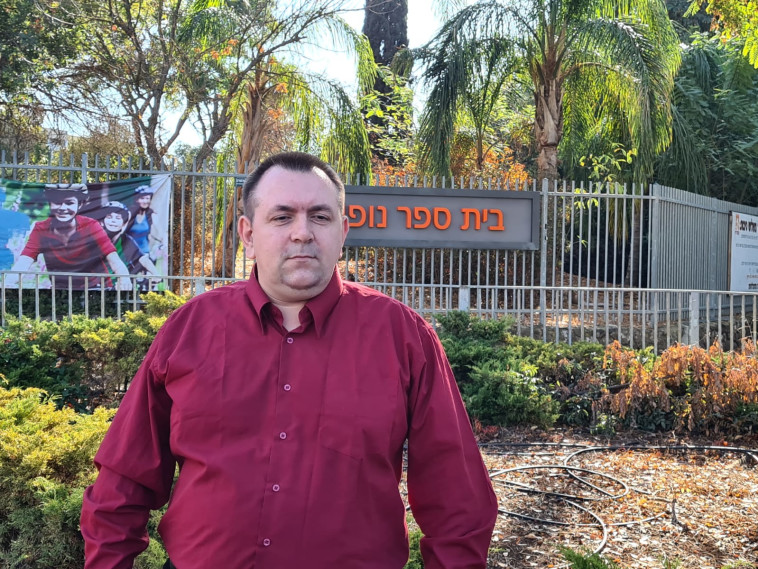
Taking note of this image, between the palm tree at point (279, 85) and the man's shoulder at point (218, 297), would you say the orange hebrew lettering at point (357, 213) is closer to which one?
the palm tree at point (279, 85)

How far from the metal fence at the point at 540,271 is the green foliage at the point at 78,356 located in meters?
2.04

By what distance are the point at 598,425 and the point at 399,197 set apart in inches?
233

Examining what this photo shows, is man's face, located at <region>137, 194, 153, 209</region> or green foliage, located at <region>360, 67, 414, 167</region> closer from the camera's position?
man's face, located at <region>137, 194, 153, 209</region>

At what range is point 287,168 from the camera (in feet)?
6.84

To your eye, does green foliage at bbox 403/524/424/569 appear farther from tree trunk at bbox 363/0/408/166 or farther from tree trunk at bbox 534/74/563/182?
tree trunk at bbox 363/0/408/166

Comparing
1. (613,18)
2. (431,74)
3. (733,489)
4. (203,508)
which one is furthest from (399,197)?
(203,508)

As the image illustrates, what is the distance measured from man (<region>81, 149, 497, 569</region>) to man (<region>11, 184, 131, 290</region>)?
9.09 m

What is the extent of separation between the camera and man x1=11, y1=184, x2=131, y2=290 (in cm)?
1067

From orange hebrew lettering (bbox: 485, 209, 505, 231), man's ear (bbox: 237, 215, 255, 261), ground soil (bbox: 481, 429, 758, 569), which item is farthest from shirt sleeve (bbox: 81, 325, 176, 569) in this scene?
orange hebrew lettering (bbox: 485, 209, 505, 231)

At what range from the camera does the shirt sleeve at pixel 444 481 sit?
188 centimetres

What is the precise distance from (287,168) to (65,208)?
970 centimetres

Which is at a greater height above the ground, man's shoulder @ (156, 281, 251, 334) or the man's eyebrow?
the man's eyebrow

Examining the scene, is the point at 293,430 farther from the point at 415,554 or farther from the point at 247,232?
the point at 415,554

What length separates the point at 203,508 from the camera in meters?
1.90
